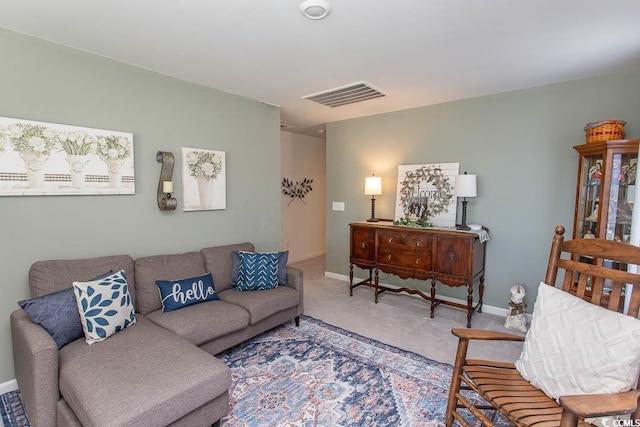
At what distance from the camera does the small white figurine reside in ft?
10.4

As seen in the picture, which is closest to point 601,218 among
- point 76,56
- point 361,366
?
point 361,366

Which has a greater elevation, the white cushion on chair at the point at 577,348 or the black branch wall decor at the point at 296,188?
the black branch wall decor at the point at 296,188

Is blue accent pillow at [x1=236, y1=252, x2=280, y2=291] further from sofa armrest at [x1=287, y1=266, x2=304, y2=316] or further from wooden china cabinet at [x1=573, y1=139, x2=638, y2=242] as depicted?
wooden china cabinet at [x1=573, y1=139, x2=638, y2=242]

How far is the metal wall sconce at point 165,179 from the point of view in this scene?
9.35 feet

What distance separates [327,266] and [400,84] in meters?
2.96

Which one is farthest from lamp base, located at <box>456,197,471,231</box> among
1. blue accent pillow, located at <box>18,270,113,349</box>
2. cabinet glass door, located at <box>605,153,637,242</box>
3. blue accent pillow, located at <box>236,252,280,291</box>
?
blue accent pillow, located at <box>18,270,113,349</box>

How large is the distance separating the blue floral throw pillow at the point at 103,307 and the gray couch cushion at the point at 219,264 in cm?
85

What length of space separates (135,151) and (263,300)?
1699 millimetres

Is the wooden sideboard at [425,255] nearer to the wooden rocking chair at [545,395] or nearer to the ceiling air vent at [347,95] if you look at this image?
the wooden rocking chair at [545,395]

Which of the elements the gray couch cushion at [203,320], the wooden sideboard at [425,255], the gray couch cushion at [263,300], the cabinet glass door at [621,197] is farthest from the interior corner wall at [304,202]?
the cabinet glass door at [621,197]

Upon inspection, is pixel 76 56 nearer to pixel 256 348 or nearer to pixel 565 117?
pixel 256 348

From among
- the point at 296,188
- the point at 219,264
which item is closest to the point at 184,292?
the point at 219,264

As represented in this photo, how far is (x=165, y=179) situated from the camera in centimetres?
287

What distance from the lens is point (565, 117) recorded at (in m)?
3.07
